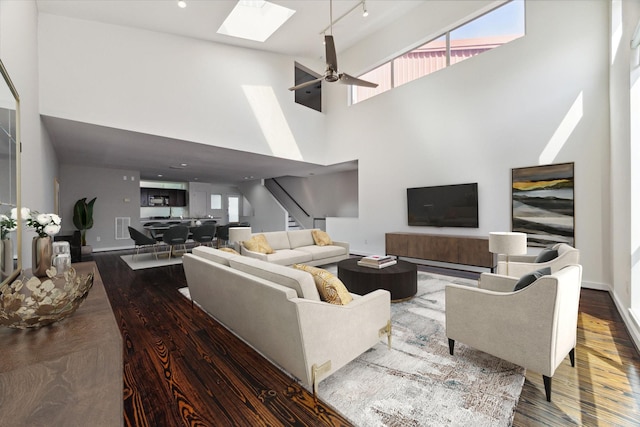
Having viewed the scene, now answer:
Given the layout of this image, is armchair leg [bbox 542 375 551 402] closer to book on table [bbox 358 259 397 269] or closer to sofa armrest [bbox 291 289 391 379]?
sofa armrest [bbox 291 289 391 379]

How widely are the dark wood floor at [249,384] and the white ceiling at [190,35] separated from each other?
3.81 meters

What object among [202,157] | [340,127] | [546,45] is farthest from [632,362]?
[202,157]

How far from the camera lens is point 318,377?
1805 mm

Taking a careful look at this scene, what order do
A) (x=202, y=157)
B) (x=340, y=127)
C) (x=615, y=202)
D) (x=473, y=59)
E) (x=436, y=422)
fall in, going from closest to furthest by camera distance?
1. (x=436, y=422)
2. (x=615, y=202)
3. (x=473, y=59)
4. (x=202, y=157)
5. (x=340, y=127)

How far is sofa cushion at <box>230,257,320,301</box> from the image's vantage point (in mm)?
1908

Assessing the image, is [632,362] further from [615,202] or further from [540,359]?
[615,202]

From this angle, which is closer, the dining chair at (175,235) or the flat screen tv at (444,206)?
the flat screen tv at (444,206)

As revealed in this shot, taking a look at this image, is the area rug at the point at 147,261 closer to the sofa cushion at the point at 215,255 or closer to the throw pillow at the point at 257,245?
the throw pillow at the point at 257,245

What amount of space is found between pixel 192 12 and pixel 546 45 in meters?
5.83

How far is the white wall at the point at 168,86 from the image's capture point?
4.08 meters

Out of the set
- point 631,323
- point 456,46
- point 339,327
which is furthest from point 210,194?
point 631,323

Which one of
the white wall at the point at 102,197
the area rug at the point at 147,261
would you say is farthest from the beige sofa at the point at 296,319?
the white wall at the point at 102,197

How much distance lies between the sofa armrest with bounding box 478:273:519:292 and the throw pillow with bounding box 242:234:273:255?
3427 mm

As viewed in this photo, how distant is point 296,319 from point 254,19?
6.01 meters
